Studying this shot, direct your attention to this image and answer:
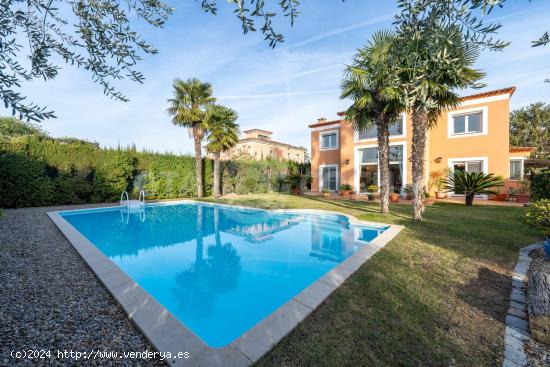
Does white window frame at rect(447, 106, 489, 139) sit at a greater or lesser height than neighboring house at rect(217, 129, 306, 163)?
lesser

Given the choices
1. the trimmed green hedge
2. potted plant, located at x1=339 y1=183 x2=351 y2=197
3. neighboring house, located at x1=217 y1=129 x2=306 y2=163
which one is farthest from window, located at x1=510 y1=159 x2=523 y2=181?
neighboring house, located at x1=217 y1=129 x2=306 y2=163

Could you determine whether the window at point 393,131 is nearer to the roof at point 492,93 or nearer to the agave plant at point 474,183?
the roof at point 492,93

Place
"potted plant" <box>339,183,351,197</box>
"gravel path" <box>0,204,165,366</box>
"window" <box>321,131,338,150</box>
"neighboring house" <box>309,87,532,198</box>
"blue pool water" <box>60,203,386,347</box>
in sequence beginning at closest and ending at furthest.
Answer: "gravel path" <box>0,204,165,366</box>
"blue pool water" <box>60,203,386,347</box>
"neighboring house" <box>309,87,532,198</box>
"potted plant" <box>339,183,351,197</box>
"window" <box>321,131,338,150</box>

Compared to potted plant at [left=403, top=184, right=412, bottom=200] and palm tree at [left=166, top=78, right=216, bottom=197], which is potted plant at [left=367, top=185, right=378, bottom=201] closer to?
potted plant at [left=403, top=184, right=412, bottom=200]

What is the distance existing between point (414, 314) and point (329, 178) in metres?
20.1

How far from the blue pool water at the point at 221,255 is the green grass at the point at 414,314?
1.29 m

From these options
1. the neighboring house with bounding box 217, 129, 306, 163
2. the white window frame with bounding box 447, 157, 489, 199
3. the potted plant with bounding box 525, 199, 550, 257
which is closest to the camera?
the potted plant with bounding box 525, 199, 550, 257

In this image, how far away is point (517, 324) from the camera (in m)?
2.97

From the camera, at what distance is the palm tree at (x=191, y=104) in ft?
56.1

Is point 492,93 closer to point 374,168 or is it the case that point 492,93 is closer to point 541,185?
point 374,168

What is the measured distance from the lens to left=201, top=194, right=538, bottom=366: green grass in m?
2.47

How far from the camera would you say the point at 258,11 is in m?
1.65

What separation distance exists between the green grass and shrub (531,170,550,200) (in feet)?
9.40

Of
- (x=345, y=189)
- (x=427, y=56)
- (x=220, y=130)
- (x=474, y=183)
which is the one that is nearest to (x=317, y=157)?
(x=345, y=189)
